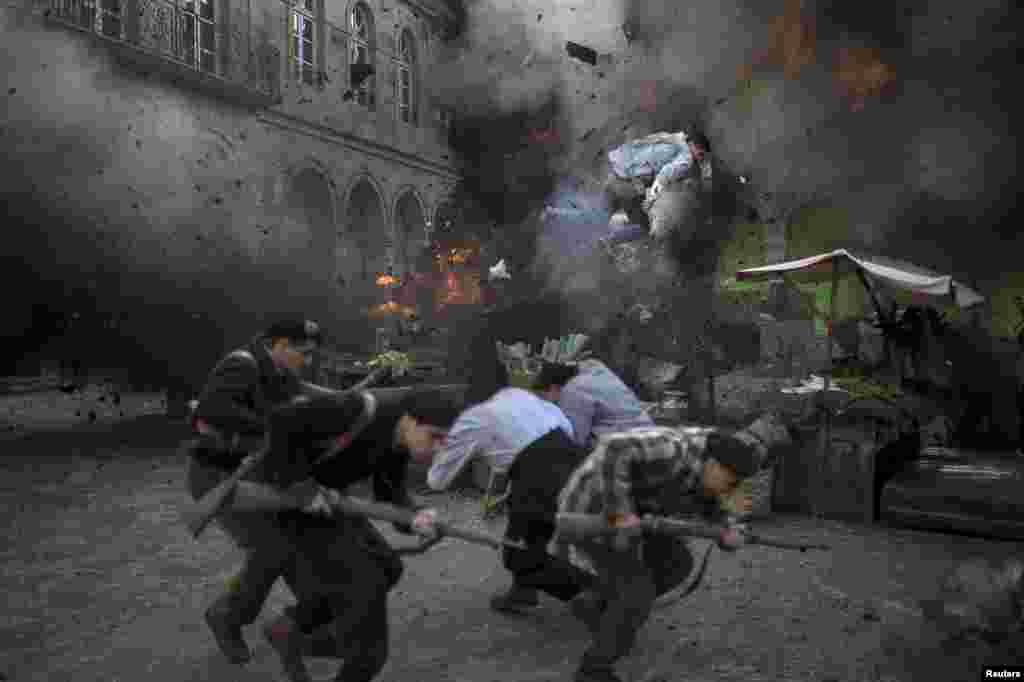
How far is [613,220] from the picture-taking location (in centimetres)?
1501

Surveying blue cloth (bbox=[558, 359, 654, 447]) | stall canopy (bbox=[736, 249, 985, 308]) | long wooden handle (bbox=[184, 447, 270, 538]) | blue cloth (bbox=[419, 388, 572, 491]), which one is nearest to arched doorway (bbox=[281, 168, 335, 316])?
stall canopy (bbox=[736, 249, 985, 308])

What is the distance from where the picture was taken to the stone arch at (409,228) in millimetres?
23984

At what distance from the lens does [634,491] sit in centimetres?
360

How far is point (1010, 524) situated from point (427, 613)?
501 centimetres

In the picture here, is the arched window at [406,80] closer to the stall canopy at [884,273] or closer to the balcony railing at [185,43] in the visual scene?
the balcony railing at [185,43]

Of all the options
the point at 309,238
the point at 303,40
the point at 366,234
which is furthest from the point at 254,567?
the point at 366,234

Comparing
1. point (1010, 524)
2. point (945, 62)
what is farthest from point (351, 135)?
point (1010, 524)

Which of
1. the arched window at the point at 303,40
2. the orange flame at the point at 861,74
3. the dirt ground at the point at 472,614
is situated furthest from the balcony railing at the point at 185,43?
the orange flame at the point at 861,74

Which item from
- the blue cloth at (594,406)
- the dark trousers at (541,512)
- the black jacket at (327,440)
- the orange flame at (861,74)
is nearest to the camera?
the black jacket at (327,440)

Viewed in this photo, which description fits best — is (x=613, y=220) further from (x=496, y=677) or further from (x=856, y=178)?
(x=496, y=677)

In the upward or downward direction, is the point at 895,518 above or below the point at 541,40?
below

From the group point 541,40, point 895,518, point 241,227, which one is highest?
point 541,40

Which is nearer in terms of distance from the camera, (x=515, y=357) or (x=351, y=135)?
(x=515, y=357)

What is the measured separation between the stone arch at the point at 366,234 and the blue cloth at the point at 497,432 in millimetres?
17311
